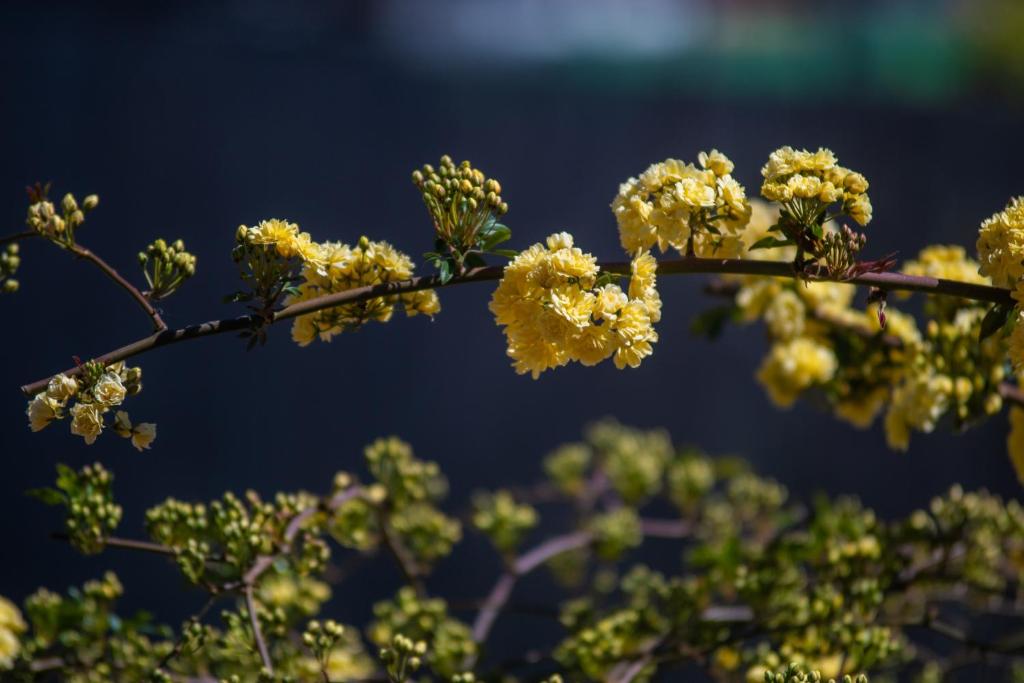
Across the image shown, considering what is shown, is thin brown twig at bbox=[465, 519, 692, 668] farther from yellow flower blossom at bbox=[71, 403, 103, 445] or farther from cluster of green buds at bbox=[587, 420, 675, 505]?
yellow flower blossom at bbox=[71, 403, 103, 445]

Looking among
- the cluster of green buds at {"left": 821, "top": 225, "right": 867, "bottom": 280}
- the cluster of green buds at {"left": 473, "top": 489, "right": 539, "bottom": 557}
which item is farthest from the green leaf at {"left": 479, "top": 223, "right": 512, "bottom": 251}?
the cluster of green buds at {"left": 473, "top": 489, "right": 539, "bottom": 557}

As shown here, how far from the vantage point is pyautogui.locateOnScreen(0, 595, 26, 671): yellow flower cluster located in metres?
0.97

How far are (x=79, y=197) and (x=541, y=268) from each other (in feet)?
5.45

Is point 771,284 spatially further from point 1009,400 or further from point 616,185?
point 616,185

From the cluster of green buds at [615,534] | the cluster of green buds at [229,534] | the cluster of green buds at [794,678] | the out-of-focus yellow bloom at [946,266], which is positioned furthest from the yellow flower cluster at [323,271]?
the cluster of green buds at [615,534]

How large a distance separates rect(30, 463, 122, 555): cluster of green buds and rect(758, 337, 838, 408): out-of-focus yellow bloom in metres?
0.73

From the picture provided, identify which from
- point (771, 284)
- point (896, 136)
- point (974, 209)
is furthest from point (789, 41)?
point (771, 284)

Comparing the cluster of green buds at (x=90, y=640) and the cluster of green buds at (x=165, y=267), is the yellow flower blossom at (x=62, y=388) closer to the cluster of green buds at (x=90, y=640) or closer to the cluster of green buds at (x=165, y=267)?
the cluster of green buds at (x=165, y=267)

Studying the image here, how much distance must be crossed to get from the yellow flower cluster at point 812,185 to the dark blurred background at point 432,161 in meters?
1.37

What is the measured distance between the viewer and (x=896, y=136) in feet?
8.61

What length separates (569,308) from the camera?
72 cm

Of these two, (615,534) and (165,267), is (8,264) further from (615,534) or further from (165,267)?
(615,534)

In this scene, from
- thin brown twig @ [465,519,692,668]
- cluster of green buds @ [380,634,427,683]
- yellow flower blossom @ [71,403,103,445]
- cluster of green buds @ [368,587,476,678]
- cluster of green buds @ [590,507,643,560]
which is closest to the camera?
yellow flower blossom @ [71,403,103,445]

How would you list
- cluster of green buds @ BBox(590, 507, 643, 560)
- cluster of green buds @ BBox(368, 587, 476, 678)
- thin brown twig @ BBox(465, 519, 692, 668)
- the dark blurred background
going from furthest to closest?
the dark blurred background → cluster of green buds @ BBox(590, 507, 643, 560) → thin brown twig @ BBox(465, 519, 692, 668) → cluster of green buds @ BBox(368, 587, 476, 678)
